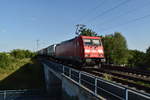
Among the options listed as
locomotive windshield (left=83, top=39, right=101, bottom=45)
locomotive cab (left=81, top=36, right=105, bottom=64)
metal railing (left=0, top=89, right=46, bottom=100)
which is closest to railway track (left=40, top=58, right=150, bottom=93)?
locomotive cab (left=81, top=36, right=105, bottom=64)

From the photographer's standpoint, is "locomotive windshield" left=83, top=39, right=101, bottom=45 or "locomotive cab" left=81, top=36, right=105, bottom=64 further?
"locomotive windshield" left=83, top=39, right=101, bottom=45

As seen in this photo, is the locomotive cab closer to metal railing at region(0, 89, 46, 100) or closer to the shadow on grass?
metal railing at region(0, 89, 46, 100)

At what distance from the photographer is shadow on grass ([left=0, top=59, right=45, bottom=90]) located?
31.9m

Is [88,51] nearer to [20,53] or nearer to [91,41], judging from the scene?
[91,41]

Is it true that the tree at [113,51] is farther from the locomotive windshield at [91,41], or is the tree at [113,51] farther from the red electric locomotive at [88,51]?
the red electric locomotive at [88,51]

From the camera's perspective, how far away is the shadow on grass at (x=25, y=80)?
31.9 m

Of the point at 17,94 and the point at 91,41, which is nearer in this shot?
the point at 91,41

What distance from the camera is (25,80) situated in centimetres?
3566

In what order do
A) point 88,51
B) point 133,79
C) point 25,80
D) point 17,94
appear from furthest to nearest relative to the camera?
1. point 25,80
2. point 17,94
3. point 88,51
4. point 133,79

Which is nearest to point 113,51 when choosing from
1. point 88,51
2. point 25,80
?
point 25,80

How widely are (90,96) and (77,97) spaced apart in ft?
6.21

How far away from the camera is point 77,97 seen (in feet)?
31.4

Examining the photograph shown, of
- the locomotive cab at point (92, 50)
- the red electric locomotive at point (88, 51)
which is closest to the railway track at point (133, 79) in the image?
the red electric locomotive at point (88, 51)

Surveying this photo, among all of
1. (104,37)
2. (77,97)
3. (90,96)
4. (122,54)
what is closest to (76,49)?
(77,97)
